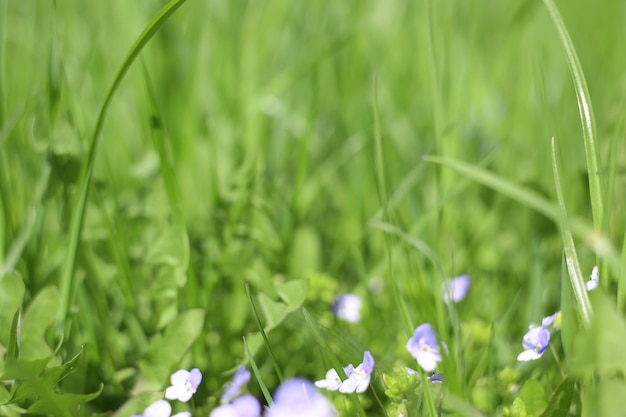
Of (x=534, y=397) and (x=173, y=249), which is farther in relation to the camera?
(x=173, y=249)

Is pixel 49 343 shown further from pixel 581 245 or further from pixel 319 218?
pixel 581 245

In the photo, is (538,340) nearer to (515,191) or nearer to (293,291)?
(515,191)

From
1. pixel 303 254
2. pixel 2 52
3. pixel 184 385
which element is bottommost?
pixel 303 254

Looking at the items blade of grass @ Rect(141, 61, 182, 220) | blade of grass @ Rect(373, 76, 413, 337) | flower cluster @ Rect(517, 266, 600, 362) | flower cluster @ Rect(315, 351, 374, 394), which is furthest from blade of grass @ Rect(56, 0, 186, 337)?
flower cluster @ Rect(517, 266, 600, 362)

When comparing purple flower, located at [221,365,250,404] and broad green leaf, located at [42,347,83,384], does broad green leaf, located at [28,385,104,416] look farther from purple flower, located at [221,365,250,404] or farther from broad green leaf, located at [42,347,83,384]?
purple flower, located at [221,365,250,404]

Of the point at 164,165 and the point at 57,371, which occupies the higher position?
the point at 164,165

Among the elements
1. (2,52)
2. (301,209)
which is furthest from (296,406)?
(2,52)

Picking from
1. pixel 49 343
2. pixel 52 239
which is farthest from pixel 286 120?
pixel 49 343
